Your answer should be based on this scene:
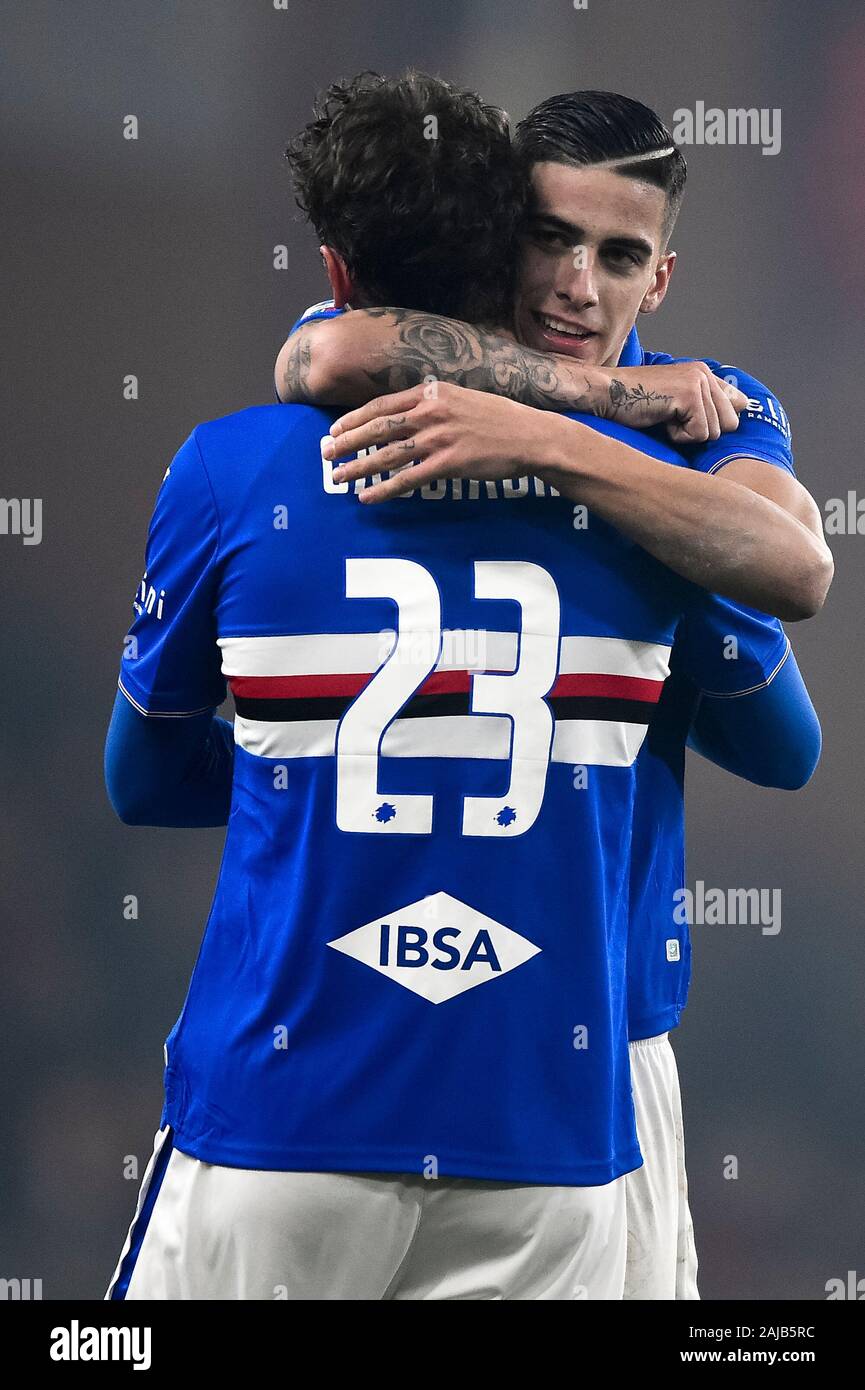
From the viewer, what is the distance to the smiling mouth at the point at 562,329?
40.9 inches

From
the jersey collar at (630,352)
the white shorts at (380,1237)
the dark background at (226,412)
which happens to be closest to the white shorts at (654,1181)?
the white shorts at (380,1237)

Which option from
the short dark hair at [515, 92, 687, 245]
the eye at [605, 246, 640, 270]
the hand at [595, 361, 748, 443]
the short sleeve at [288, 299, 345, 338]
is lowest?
the hand at [595, 361, 748, 443]

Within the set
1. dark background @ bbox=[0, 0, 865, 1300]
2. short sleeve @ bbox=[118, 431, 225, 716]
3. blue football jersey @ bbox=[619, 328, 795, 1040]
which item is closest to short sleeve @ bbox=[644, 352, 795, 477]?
blue football jersey @ bbox=[619, 328, 795, 1040]

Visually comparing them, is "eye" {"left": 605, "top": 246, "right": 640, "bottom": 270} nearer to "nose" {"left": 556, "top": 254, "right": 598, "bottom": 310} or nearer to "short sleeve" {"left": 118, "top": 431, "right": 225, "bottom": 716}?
"nose" {"left": 556, "top": 254, "right": 598, "bottom": 310}

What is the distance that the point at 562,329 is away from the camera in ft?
3.42

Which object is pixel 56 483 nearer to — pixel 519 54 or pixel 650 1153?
pixel 519 54

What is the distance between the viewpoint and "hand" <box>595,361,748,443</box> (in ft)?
3.15

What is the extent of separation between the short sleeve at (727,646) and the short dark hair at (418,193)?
9.6 inches

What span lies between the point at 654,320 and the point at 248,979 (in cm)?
165

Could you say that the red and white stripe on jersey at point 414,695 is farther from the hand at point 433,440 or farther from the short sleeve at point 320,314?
the short sleeve at point 320,314

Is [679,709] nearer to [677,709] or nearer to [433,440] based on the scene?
[677,709]

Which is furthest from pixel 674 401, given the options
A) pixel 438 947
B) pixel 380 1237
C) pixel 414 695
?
pixel 380 1237

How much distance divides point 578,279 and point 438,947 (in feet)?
1.53

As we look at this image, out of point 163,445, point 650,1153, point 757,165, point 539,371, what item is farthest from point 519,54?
point 650,1153
